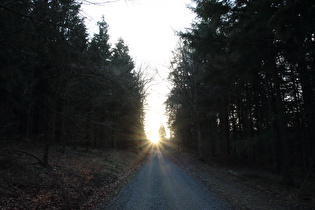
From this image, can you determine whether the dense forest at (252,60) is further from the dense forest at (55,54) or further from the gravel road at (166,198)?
the dense forest at (55,54)

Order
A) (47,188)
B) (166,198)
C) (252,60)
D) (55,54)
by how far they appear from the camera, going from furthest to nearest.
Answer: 1. (252,60)
2. (166,198)
3. (47,188)
4. (55,54)

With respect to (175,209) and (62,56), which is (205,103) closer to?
(175,209)

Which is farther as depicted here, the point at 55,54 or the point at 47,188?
the point at 47,188

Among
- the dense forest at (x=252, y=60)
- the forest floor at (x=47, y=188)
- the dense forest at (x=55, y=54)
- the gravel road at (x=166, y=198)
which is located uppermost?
the dense forest at (x=252, y=60)

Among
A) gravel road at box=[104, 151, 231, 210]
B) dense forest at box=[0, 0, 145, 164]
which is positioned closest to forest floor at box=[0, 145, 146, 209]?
gravel road at box=[104, 151, 231, 210]

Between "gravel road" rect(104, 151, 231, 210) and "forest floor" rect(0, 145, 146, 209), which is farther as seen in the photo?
"gravel road" rect(104, 151, 231, 210)

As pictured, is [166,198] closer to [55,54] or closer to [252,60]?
[55,54]

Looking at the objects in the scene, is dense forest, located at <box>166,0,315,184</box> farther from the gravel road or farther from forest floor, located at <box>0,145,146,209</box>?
forest floor, located at <box>0,145,146,209</box>

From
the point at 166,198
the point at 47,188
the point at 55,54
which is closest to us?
the point at 55,54

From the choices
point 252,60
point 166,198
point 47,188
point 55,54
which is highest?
point 252,60

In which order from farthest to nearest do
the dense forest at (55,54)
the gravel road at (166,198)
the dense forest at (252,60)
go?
1. the dense forest at (252,60)
2. the gravel road at (166,198)
3. the dense forest at (55,54)

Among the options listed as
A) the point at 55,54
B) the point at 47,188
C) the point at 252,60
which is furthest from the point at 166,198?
the point at 252,60

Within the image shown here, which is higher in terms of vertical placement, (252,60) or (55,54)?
(252,60)

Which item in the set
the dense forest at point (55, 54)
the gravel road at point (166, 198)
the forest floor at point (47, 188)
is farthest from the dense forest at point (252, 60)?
the forest floor at point (47, 188)
